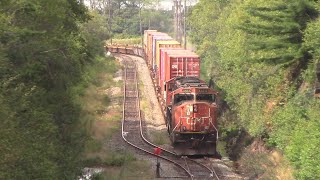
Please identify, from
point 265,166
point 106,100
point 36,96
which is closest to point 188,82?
point 265,166

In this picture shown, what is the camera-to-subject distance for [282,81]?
22172 millimetres

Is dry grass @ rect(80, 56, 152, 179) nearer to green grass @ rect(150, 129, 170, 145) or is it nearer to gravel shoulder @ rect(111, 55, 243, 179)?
gravel shoulder @ rect(111, 55, 243, 179)

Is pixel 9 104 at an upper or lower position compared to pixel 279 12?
lower

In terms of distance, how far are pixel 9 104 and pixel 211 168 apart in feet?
38.2

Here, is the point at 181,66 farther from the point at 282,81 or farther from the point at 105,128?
the point at 105,128

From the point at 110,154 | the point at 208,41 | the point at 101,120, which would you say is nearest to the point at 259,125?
the point at 110,154

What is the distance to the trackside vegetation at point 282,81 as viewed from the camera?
15810 mm

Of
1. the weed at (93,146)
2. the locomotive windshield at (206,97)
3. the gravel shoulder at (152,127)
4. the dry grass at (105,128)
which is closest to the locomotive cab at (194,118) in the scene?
the locomotive windshield at (206,97)

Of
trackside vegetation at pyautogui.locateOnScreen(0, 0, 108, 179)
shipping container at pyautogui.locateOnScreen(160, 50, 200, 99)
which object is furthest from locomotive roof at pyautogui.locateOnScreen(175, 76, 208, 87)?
trackside vegetation at pyautogui.locateOnScreen(0, 0, 108, 179)

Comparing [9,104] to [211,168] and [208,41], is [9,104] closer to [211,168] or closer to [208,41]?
[211,168]

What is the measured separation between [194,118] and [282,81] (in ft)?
15.3

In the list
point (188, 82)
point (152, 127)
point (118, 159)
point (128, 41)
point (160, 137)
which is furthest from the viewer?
point (128, 41)

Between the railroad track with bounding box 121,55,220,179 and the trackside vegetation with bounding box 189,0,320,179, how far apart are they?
8.91 feet

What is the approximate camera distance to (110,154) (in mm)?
23062
